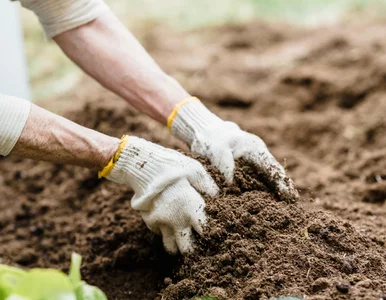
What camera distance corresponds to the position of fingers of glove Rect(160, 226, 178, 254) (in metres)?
2.12

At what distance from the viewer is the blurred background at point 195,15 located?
514cm

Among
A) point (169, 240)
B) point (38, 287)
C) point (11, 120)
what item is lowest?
point (169, 240)

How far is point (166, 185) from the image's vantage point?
204 centimetres

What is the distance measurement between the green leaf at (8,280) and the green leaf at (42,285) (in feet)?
0.14

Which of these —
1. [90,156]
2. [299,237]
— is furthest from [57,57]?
[299,237]

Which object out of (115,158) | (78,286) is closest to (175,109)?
(115,158)

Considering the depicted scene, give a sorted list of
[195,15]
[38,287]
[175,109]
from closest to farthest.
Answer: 1. [38,287]
2. [175,109]
3. [195,15]

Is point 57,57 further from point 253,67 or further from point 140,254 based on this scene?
point 140,254

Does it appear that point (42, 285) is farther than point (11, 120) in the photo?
No

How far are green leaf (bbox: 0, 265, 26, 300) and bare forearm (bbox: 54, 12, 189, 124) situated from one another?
1061mm

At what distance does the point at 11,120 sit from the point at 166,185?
542mm

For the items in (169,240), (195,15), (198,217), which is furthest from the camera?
(195,15)

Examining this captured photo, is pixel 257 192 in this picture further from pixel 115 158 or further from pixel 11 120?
pixel 11 120

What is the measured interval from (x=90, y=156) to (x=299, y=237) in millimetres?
747
